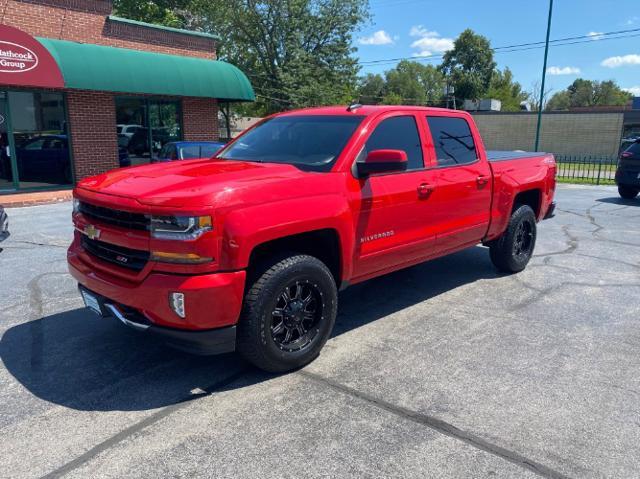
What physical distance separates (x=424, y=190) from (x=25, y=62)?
38.4 ft

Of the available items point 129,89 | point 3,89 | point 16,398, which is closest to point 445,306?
point 16,398

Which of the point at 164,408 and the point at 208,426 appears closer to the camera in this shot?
the point at 208,426

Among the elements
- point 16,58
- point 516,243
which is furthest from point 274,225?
point 16,58

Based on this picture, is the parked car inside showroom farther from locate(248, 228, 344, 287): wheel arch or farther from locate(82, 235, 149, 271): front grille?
locate(248, 228, 344, 287): wheel arch

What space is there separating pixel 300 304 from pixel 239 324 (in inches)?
20.8

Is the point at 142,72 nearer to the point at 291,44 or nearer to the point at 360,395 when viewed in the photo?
the point at 360,395

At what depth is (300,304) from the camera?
12.6 feet

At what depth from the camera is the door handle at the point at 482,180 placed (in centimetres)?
557

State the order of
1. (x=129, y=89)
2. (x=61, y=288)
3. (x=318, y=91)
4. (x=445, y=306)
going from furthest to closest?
(x=318, y=91) → (x=129, y=89) → (x=61, y=288) → (x=445, y=306)

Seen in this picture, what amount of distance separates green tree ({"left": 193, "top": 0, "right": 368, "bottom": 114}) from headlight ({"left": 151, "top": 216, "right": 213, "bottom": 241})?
106ft

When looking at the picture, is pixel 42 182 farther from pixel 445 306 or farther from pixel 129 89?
pixel 445 306

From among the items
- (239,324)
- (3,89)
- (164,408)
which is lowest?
(164,408)

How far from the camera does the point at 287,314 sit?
3.79 m

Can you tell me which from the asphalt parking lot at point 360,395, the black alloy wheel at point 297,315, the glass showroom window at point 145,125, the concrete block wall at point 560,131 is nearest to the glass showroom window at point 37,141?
the glass showroom window at point 145,125
